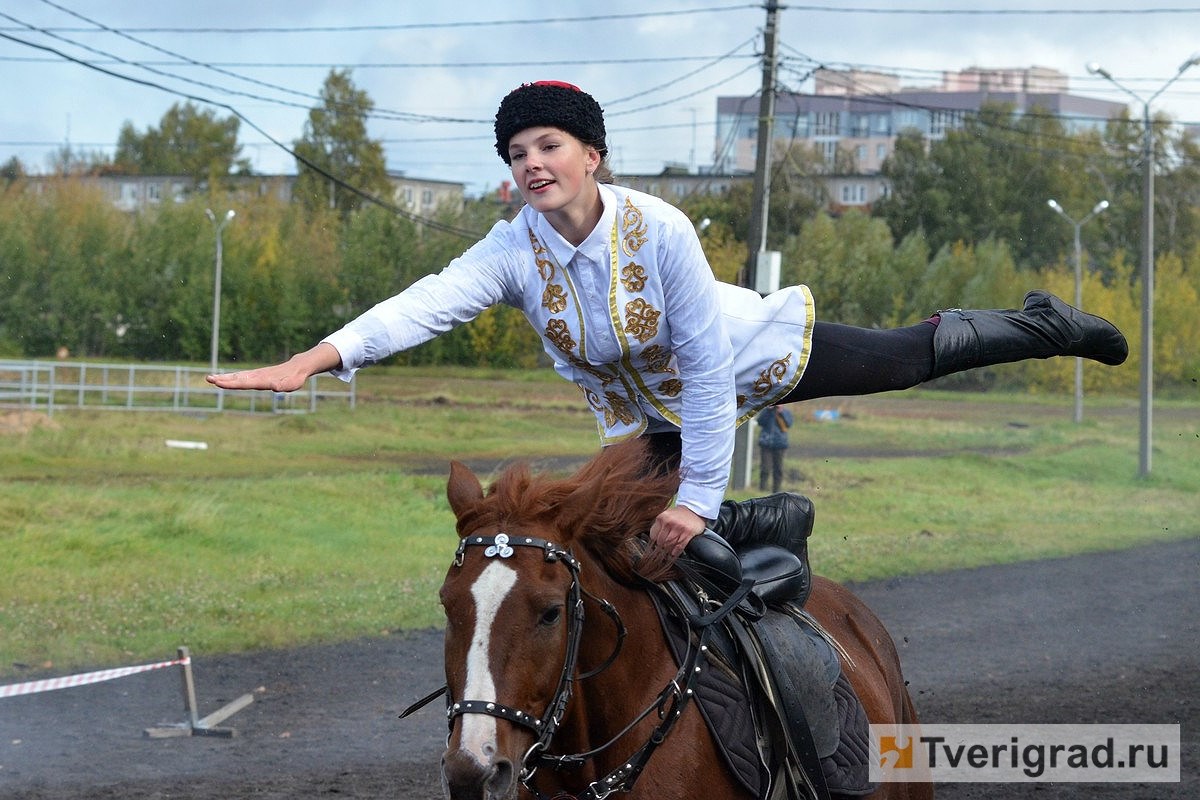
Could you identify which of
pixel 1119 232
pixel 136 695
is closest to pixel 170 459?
pixel 136 695

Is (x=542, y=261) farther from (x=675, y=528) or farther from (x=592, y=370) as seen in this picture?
(x=675, y=528)

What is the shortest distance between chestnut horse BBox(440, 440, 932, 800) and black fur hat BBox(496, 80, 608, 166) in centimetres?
79

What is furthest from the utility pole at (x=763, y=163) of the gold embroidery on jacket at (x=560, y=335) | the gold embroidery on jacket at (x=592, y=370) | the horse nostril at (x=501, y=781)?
the horse nostril at (x=501, y=781)

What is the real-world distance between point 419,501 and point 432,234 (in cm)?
1483

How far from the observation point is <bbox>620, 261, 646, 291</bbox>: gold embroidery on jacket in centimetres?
334

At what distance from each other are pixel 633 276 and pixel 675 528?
64cm

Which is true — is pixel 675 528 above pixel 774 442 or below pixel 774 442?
above

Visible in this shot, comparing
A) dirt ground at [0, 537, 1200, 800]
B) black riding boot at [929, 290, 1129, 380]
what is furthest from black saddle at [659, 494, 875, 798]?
dirt ground at [0, 537, 1200, 800]

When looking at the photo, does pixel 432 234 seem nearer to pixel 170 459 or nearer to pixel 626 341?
pixel 170 459

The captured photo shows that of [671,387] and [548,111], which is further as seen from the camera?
[671,387]

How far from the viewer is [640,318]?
338 cm

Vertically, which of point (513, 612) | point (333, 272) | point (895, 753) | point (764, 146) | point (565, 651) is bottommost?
point (895, 753)

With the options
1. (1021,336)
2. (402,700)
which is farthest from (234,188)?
(1021,336)

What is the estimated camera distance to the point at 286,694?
8781mm
